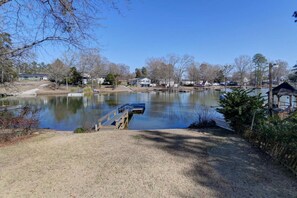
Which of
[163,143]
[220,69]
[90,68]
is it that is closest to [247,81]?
[220,69]

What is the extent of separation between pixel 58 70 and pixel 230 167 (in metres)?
53.2

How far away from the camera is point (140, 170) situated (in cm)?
441

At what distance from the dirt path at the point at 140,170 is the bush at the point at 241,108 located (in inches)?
51.5

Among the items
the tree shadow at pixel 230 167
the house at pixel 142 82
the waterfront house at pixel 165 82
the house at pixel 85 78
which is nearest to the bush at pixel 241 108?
the tree shadow at pixel 230 167

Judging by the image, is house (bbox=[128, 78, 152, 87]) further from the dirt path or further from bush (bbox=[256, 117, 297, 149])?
bush (bbox=[256, 117, 297, 149])

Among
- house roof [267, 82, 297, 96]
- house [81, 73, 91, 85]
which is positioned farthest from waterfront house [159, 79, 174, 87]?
house roof [267, 82, 297, 96]

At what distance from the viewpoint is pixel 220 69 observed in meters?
91.1

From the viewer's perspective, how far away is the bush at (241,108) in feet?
25.2

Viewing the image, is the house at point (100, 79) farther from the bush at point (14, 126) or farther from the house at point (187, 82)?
the bush at point (14, 126)

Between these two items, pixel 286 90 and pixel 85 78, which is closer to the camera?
pixel 286 90

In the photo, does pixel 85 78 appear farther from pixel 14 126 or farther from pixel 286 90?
pixel 14 126

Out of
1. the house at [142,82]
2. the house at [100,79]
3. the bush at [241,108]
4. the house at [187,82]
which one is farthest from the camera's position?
the house at [187,82]

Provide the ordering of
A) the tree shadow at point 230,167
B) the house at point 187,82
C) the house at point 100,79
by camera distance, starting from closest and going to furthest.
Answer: the tree shadow at point 230,167 < the house at point 100,79 < the house at point 187,82

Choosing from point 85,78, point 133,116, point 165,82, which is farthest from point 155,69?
point 133,116
